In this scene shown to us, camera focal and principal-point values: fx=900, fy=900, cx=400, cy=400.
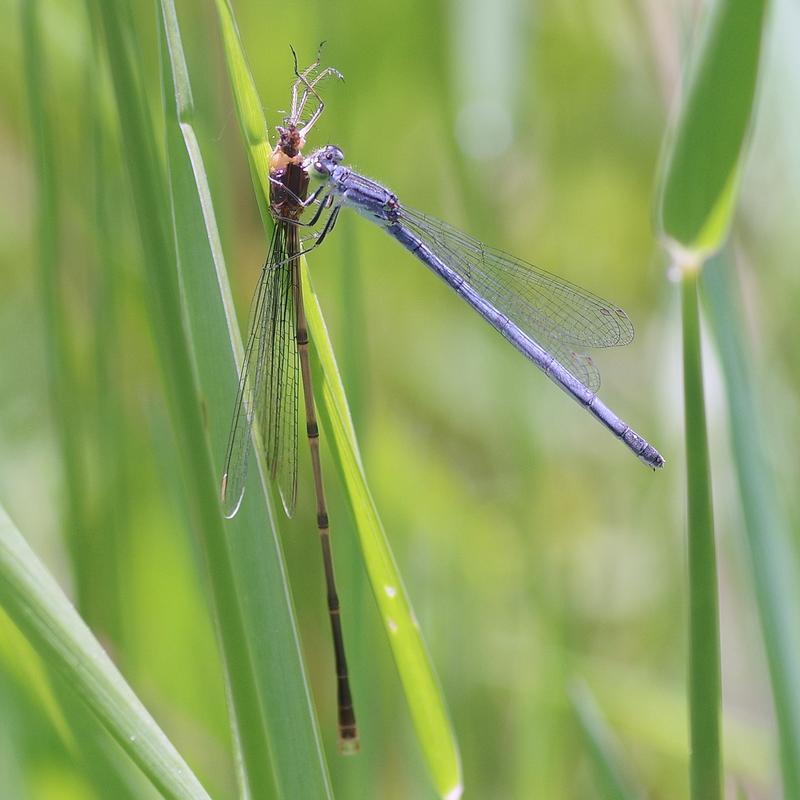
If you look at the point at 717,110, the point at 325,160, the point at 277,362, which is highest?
the point at 325,160

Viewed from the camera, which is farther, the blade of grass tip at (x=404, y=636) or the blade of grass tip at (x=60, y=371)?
the blade of grass tip at (x=60, y=371)

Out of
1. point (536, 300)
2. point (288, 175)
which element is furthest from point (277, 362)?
point (536, 300)

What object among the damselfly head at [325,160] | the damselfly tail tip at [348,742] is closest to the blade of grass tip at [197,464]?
the damselfly tail tip at [348,742]

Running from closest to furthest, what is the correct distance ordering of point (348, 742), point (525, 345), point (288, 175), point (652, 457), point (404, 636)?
point (404, 636)
point (348, 742)
point (288, 175)
point (652, 457)
point (525, 345)

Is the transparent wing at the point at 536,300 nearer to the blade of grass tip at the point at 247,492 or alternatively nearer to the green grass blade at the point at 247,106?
the green grass blade at the point at 247,106

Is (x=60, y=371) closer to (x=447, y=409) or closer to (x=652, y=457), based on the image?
(x=652, y=457)
